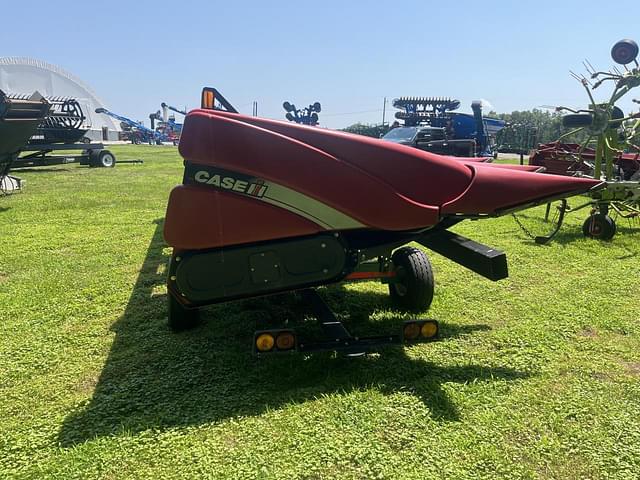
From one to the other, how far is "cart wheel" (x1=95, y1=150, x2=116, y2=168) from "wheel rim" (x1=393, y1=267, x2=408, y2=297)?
52.4 ft

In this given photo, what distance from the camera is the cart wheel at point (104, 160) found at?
1692 centimetres

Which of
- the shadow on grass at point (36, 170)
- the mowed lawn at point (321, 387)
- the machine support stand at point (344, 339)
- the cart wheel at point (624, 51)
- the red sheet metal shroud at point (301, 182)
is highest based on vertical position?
the cart wheel at point (624, 51)

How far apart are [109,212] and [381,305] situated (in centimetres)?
594

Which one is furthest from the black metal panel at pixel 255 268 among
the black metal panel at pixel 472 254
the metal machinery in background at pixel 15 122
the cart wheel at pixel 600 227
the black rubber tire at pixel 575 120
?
the metal machinery in background at pixel 15 122

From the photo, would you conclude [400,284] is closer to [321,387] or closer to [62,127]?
[321,387]

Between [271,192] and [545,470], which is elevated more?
[271,192]

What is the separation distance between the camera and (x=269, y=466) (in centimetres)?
197

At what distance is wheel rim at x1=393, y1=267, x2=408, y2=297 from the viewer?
351cm

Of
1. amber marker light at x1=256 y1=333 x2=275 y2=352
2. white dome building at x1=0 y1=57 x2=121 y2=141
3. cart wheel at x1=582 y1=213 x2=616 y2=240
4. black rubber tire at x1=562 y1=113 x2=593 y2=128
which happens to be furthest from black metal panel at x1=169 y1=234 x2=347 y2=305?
white dome building at x1=0 y1=57 x2=121 y2=141

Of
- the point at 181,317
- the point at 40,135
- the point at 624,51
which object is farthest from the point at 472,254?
the point at 40,135

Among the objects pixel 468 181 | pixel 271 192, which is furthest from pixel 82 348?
pixel 468 181

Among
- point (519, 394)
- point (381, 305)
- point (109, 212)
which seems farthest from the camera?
point (109, 212)

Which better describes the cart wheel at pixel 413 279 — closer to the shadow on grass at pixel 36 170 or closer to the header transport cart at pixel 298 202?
the header transport cart at pixel 298 202

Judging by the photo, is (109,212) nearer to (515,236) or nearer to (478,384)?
(515,236)
